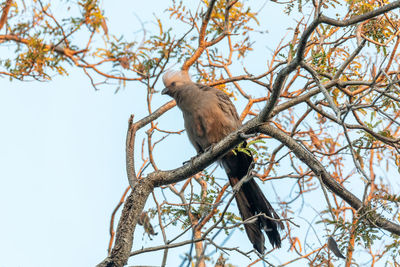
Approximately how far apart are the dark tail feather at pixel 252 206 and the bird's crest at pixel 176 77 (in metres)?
1.26

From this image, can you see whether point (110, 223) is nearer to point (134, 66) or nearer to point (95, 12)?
point (134, 66)

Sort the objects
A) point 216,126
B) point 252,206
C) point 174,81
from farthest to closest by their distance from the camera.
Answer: point 174,81 < point 216,126 < point 252,206

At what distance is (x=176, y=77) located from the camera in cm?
616

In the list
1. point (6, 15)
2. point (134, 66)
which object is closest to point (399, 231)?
point (134, 66)

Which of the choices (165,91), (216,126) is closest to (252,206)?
(216,126)

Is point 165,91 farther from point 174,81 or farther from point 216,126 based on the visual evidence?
point 216,126

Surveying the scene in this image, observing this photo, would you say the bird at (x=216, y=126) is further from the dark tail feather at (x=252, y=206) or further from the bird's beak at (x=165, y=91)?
the bird's beak at (x=165, y=91)

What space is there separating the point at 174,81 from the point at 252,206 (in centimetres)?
206

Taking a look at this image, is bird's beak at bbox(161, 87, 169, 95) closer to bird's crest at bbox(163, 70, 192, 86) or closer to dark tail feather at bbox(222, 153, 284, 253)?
bird's crest at bbox(163, 70, 192, 86)

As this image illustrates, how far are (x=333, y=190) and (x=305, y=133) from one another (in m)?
3.16

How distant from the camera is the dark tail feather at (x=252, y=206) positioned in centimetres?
454

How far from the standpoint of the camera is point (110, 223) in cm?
575

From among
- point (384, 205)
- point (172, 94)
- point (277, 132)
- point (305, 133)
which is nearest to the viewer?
point (384, 205)

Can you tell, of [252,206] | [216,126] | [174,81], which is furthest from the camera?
[174,81]
